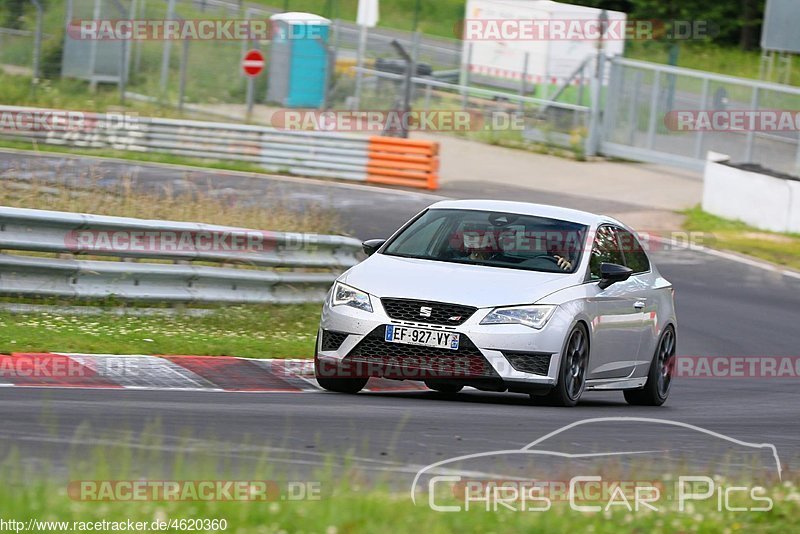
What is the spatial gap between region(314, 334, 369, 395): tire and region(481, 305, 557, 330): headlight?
1135 millimetres

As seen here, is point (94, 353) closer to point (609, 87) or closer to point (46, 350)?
point (46, 350)

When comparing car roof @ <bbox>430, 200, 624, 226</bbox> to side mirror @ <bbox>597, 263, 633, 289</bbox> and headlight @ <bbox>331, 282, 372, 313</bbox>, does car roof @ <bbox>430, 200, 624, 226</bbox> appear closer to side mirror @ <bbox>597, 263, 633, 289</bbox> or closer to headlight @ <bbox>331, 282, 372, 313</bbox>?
side mirror @ <bbox>597, 263, 633, 289</bbox>

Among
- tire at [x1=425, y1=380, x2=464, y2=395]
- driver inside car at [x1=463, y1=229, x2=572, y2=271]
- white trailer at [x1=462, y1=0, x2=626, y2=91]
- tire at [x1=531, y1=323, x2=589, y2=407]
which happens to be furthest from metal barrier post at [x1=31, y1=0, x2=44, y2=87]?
tire at [x1=531, y1=323, x2=589, y2=407]

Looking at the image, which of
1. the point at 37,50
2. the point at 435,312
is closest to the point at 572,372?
the point at 435,312

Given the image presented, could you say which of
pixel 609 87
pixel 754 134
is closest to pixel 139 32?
pixel 609 87

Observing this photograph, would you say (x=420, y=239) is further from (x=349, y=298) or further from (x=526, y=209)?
(x=349, y=298)

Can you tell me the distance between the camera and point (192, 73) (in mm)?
32656

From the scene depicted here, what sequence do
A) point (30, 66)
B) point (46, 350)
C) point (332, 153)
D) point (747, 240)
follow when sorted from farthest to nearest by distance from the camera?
point (30, 66), point (332, 153), point (747, 240), point (46, 350)

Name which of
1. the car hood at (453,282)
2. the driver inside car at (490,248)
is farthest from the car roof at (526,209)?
the car hood at (453,282)

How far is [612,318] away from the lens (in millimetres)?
10836

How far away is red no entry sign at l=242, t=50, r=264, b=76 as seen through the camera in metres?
31.6

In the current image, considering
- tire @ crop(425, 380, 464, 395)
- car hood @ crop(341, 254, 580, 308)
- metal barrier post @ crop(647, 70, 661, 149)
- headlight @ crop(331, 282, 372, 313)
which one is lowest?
tire @ crop(425, 380, 464, 395)

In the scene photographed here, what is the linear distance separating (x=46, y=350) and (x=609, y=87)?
24001 millimetres

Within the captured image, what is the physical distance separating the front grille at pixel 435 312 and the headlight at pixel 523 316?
0.47 feet
